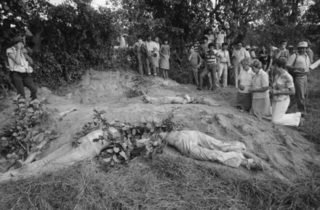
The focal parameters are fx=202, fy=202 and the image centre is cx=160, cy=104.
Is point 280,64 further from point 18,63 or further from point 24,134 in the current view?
point 18,63

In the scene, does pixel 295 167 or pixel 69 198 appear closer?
pixel 69 198

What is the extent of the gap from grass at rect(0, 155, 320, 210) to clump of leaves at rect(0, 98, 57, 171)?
0.92 m

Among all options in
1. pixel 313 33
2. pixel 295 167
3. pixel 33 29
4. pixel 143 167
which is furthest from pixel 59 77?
pixel 313 33

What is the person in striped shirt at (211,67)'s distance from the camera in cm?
629

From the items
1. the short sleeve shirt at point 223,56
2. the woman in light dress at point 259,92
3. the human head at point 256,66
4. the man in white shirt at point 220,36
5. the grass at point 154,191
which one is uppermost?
the man in white shirt at point 220,36

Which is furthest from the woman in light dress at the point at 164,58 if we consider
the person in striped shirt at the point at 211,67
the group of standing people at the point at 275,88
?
the group of standing people at the point at 275,88

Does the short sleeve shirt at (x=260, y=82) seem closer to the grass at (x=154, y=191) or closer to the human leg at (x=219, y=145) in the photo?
the human leg at (x=219, y=145)

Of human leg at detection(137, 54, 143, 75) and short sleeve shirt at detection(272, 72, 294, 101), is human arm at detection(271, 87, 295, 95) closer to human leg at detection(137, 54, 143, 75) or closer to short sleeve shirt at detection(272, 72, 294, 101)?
short sleeve shirt at detection(272, 72, 294, 101)

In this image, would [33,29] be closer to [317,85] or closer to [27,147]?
[27,147]

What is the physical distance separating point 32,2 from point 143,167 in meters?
5.57

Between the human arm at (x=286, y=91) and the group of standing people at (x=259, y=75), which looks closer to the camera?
the human arm at (x=286, y=91)

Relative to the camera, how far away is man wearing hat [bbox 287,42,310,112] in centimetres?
441

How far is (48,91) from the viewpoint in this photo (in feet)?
19.0

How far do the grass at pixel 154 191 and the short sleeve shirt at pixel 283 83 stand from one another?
1686 millimetres
